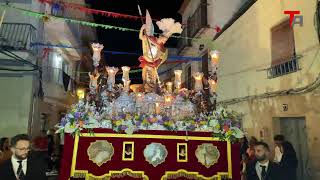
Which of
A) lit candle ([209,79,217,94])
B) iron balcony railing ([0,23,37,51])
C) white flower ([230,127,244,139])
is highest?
iron balcony railing ([0,23,37,51])

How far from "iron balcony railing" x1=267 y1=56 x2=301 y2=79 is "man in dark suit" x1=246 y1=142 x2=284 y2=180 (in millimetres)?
4567

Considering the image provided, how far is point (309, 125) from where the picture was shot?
7547 mm

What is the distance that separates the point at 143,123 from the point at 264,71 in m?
6.01

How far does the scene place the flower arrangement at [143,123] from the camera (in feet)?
18.8

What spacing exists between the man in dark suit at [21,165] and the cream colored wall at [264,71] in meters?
6.43

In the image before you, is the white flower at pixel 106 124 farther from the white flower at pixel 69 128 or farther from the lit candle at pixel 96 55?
the lit candle at pixel 96 55

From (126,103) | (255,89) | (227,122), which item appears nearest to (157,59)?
(126,103)

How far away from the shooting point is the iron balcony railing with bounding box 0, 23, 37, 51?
11.6 m

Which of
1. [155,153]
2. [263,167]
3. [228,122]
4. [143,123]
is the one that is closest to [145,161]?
[155,153]

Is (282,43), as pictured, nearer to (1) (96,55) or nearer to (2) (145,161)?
(1) (96,55)

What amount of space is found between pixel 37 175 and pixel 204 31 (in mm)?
13224

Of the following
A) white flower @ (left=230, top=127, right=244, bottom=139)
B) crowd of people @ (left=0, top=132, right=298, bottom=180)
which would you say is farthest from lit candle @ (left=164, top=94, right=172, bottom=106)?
crowd of people @ (left=0, top=132, right=298, bottom=180)

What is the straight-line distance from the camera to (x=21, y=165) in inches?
159

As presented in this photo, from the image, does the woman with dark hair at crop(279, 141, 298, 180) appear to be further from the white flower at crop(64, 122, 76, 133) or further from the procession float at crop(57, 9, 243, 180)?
the white flower at crop(64, 122, 76, 133)
